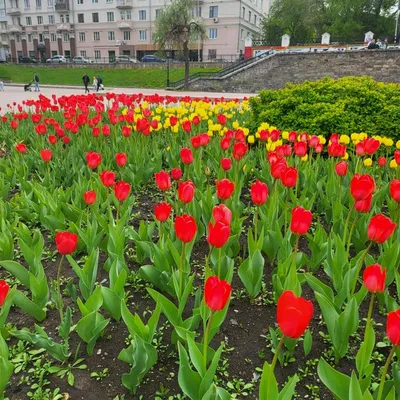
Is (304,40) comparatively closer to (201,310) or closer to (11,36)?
(11,36)

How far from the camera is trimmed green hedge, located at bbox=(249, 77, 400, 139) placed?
18.3 feet

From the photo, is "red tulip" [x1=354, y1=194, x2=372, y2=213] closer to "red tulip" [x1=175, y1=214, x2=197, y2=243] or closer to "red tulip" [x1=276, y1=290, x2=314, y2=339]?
"red tulip" [x1=175, y1=214, x2=197, y2=243]

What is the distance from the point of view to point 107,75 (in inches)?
1581

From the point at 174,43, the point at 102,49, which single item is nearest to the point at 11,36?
the point at 102,49

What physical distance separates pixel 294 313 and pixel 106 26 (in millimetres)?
63780

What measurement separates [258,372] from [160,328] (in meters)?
0.56

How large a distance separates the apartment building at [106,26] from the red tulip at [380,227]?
48450 millimetres

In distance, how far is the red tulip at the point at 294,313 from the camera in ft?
3.55

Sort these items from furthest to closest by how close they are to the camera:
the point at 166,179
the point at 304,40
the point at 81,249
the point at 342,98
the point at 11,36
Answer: the point at 11,36, the point at 304,40, the point at 342,98, the point at 81,249, the point at 166,179

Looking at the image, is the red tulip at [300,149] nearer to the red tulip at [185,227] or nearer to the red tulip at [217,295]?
the red tulip at [185,227]

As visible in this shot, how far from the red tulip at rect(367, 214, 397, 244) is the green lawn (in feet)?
110

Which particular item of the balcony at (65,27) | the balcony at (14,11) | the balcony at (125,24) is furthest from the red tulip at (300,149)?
the balcony at (14,11)

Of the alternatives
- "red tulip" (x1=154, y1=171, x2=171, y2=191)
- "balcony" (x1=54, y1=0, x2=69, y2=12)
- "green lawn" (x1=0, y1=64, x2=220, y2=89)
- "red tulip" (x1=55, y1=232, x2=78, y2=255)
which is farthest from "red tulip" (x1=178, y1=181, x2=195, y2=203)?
"balcony" (x1=54, y1=0, x2=69, y2=12)

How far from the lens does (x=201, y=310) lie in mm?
1798
